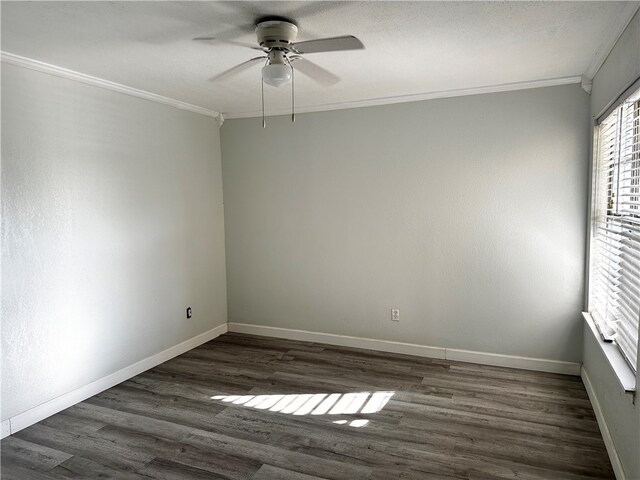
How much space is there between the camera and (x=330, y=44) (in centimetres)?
235

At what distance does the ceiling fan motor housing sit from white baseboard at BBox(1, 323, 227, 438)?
281 cm

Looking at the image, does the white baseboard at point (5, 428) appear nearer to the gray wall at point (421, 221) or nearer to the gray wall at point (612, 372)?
the gray wall at point (421, 221)

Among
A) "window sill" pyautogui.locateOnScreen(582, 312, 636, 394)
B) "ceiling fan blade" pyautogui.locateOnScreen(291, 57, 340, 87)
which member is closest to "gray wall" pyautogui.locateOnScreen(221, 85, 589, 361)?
"window sill" pyautogui.locateOnScreen(582, 312, 636, 394)

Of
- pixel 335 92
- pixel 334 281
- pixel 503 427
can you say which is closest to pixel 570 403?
pixel 503 427

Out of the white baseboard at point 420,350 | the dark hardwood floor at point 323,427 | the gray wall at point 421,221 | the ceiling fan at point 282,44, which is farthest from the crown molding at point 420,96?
the dark hardwood floor at point 323,427

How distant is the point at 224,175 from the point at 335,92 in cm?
166

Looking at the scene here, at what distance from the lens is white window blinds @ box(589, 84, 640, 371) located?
7.95ft

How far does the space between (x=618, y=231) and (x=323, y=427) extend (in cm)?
222

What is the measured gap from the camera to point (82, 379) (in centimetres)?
345

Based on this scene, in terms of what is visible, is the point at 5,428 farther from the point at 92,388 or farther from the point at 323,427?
the point at 323,427

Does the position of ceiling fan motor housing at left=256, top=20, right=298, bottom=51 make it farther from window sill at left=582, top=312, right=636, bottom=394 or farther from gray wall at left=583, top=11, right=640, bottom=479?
window sill at left=582, top=312, right=636, bottom=394

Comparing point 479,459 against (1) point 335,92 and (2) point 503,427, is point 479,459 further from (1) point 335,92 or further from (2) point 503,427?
(1) point 335,92

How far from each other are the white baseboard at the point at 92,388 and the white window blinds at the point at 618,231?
353 centimetres

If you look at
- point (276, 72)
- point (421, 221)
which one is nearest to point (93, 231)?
point (276, 72)
